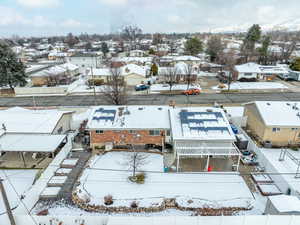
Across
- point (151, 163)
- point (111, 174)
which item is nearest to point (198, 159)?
point (151, 163)

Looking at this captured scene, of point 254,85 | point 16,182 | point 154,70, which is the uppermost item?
point 154,70

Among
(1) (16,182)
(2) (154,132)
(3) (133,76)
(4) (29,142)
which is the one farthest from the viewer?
(3) (133,76)

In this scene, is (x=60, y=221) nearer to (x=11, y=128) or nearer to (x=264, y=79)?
(x=11, y=128)

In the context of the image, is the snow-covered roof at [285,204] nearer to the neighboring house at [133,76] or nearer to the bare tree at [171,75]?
the bare tree at [171,75]

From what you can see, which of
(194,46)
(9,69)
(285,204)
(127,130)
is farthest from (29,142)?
(194,46)

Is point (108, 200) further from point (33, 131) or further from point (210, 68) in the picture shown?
point (210, 68)

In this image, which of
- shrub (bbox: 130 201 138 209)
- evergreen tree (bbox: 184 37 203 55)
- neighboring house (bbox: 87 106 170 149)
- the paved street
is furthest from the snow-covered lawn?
evergreen tree (bbox: 184 37 203 55)

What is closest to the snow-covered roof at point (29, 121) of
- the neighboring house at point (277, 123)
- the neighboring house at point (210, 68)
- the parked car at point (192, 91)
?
the neighboring house at point (277, 123)
